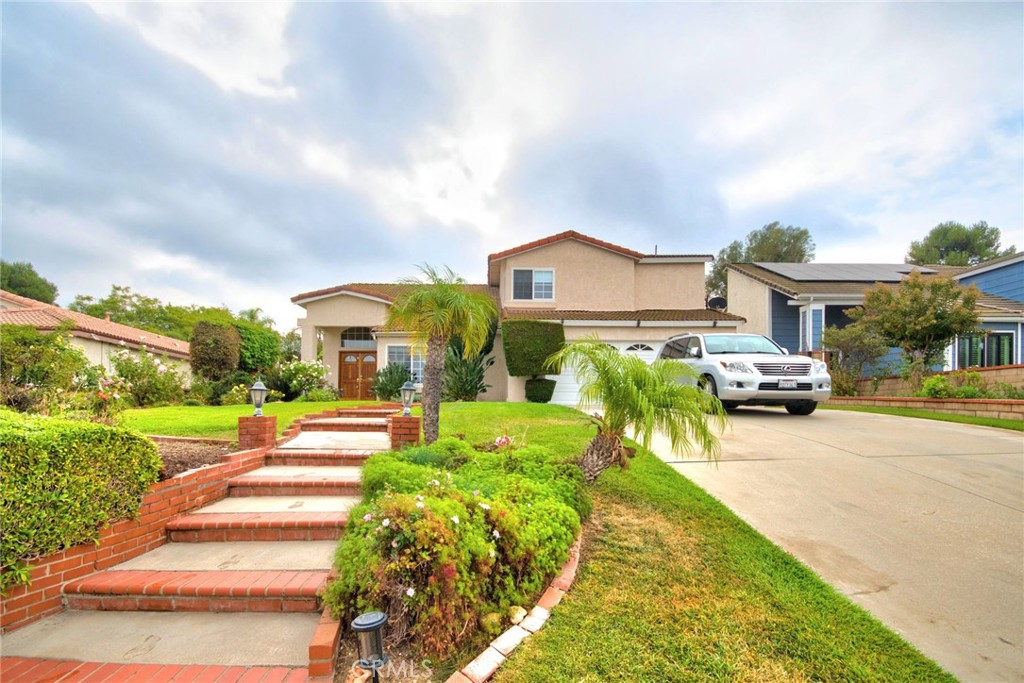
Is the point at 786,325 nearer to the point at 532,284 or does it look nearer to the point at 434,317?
the point at 532,284

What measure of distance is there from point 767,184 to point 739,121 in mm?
5778

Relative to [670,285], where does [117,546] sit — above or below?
below

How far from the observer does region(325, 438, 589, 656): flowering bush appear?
2604 millimetres

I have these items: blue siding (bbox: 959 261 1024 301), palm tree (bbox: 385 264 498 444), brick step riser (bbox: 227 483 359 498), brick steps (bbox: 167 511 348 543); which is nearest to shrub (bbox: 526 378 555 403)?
palm tree (bbox: 385 264 498 444)

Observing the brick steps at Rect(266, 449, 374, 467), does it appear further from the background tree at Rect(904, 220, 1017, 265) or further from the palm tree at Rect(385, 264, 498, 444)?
the background tree at Rect(904, 220, 1017, 265)

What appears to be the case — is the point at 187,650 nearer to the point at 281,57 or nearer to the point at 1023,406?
the point at 281,57

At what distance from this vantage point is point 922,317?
→ 1197 centimetres

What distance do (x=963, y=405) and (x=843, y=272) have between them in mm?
13919

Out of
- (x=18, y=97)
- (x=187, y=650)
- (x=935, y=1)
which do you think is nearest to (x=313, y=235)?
(x=18, y=97)

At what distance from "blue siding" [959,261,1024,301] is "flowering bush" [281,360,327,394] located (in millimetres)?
24919

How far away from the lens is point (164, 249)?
1761 cm

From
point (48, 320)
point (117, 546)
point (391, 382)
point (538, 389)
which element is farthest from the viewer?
point (48, 320)

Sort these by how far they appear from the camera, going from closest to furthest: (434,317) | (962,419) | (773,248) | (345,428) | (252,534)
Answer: (252,534) < (434,317) < (345,428) < (962,419) < (773,248)

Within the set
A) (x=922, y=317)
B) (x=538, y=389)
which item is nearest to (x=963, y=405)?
(x=922, y=317)
